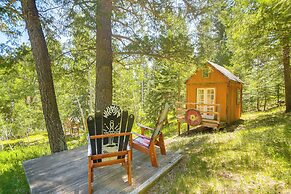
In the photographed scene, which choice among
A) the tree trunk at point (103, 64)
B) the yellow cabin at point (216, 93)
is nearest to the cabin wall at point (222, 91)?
the yellow cabin at point (216, 93)

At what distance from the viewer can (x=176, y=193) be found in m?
2.45

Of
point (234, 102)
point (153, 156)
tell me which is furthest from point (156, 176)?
point (234, 102)

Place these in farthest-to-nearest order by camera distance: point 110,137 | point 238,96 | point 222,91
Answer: point 238,96 < point 222,91 < point 110,137

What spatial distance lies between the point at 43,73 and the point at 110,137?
109 inches

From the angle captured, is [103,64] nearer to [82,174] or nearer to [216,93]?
[82,174]

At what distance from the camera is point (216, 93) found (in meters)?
9.39

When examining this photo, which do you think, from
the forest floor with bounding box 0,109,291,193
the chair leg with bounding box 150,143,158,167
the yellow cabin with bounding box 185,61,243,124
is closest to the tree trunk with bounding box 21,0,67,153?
the forest floor with bounding box 0,109,291,193

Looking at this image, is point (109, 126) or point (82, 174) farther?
point (82, 174)

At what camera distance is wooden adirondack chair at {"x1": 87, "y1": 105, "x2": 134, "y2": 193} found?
2.61 metres

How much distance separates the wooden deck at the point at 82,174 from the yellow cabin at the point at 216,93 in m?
5.89

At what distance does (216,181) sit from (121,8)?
175 inches

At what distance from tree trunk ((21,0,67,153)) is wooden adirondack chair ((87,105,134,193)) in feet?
7.08

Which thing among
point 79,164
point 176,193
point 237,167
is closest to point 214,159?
point 237,167

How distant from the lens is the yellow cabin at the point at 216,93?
909 centimetres
